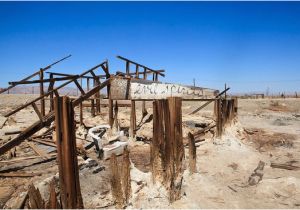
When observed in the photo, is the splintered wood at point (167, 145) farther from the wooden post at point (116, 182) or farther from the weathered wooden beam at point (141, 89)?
the wooden post at point (116, 182)

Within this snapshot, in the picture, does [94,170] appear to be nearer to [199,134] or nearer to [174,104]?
[174,104]

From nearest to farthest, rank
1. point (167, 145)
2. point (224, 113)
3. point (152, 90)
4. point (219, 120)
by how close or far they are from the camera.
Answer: point (167, 145), point (152, 90), point (219, 120), point (224, 113)

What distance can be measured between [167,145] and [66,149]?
246cm

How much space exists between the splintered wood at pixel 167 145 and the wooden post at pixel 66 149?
88.0 inches

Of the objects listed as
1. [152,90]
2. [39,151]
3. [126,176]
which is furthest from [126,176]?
[39,151]

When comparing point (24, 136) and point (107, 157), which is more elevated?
point (24, 136)

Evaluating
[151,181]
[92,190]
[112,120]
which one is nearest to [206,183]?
[151,181]

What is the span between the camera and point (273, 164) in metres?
8.67

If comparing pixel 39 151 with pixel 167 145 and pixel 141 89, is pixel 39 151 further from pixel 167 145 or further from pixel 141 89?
pixel 167 145

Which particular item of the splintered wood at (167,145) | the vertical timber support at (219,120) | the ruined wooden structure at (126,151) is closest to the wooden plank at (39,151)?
the ruined wooden structure at (126,151)

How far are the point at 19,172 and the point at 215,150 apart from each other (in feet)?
24.3

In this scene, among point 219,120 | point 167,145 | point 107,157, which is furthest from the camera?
point 219,120

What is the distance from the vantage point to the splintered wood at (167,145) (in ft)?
18.0

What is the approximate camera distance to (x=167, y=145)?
216 inches
